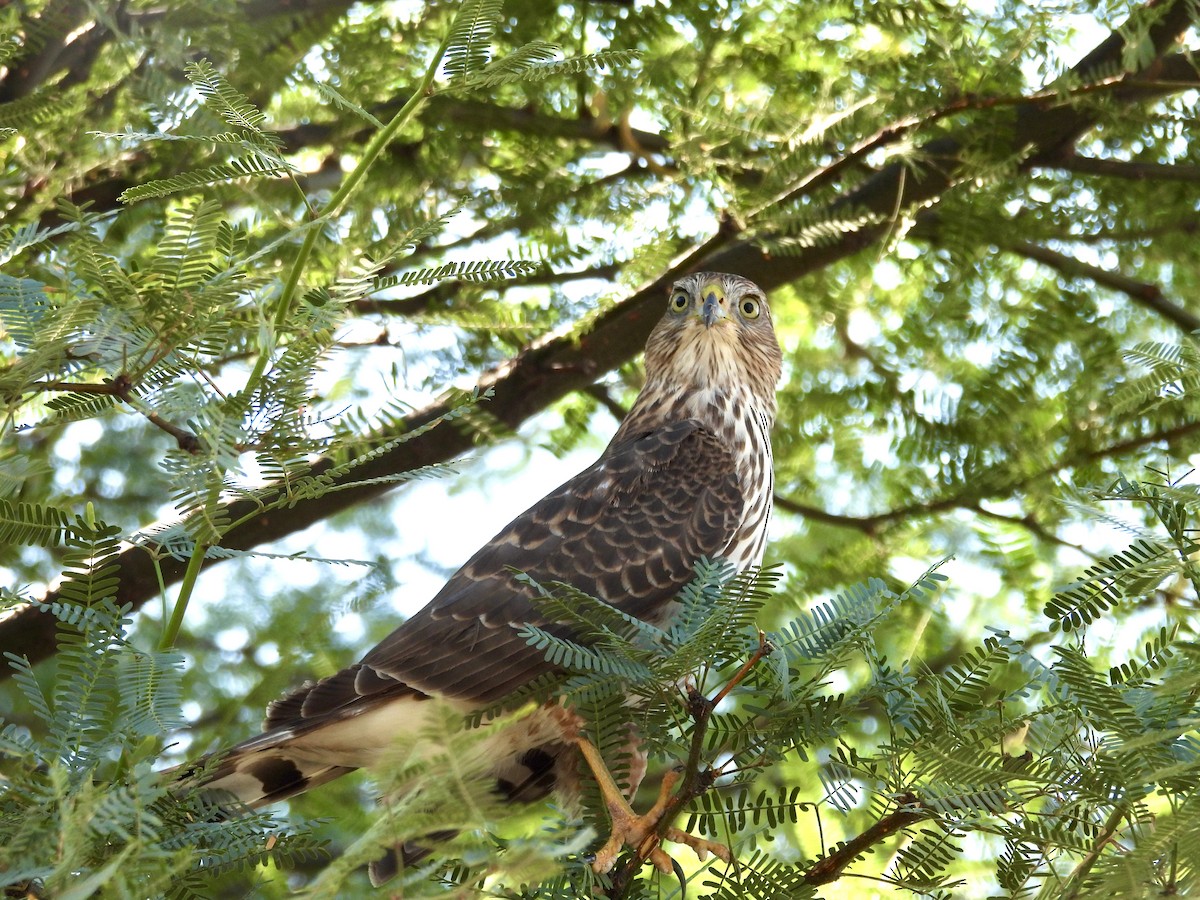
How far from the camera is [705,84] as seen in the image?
493 centimetres

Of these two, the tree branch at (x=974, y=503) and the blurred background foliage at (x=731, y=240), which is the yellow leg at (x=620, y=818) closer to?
the blurred background foliage at (x=731, y=240)

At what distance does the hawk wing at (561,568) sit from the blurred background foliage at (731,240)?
1.33 ft

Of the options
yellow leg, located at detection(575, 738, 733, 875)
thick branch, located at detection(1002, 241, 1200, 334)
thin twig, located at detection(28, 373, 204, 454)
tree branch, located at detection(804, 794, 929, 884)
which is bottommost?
tree branch, located at detection(804, 794, 929, 884)

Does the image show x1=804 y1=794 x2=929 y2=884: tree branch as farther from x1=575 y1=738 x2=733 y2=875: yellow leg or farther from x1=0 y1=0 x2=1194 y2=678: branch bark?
x1=0 y1=0 x2=1194 y2=678: branch bark

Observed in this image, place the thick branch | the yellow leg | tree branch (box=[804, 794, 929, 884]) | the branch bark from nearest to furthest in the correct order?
1. tree branch (box=[804, 794, 929, 884])
2. the yellow leg
3. the branch bark
4. the thick branch

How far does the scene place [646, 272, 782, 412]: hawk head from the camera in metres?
5.05

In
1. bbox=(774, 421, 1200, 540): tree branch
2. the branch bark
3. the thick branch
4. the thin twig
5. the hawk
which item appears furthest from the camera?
the thick branch

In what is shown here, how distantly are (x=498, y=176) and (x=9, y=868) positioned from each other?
3671 millimetres

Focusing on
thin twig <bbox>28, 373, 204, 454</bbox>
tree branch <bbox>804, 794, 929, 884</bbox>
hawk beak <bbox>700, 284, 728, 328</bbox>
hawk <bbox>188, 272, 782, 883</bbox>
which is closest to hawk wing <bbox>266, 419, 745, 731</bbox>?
hawk <bbox>188, 272, 782, 883</bbox>

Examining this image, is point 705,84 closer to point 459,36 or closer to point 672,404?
point 672,404

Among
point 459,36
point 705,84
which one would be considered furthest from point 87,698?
point 705,84

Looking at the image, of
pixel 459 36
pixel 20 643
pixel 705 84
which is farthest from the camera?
pixel 705 84

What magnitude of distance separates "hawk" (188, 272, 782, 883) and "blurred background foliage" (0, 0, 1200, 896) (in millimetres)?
396

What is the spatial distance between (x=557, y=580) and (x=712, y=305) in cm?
160
